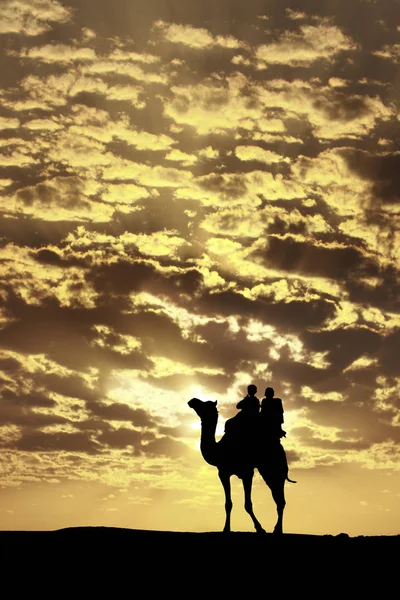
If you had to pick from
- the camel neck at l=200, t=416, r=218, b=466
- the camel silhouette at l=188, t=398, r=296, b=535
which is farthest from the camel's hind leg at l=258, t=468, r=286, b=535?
the camel neck at l=200, t=416, r=218, b=466

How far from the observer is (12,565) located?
23.6 m

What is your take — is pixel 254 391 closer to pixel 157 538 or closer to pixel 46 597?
pixel 157 538

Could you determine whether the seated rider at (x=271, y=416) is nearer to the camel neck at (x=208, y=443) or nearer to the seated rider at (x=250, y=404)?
the seated rider at (x=250, y=404)

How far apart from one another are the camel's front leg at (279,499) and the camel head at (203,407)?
2847 millimetres

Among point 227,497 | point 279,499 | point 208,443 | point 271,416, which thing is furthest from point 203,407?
point 279,499

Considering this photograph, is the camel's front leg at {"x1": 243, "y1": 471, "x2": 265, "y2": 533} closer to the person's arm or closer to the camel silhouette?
the camel silhouette

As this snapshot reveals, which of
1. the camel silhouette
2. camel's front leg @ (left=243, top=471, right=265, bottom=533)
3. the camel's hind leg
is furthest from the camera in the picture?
the camel's hind leg

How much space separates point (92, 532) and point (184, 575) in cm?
509

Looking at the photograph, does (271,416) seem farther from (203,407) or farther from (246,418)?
(203,407)

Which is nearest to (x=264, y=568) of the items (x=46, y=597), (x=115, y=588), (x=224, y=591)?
(x=224, y=591)

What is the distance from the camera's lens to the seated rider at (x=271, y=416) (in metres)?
28.6

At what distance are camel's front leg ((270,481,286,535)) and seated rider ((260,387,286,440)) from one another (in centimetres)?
152

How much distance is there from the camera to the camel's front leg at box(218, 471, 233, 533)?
1104 inches

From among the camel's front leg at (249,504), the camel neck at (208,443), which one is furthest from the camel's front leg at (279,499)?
the camel neck at (208,443)
